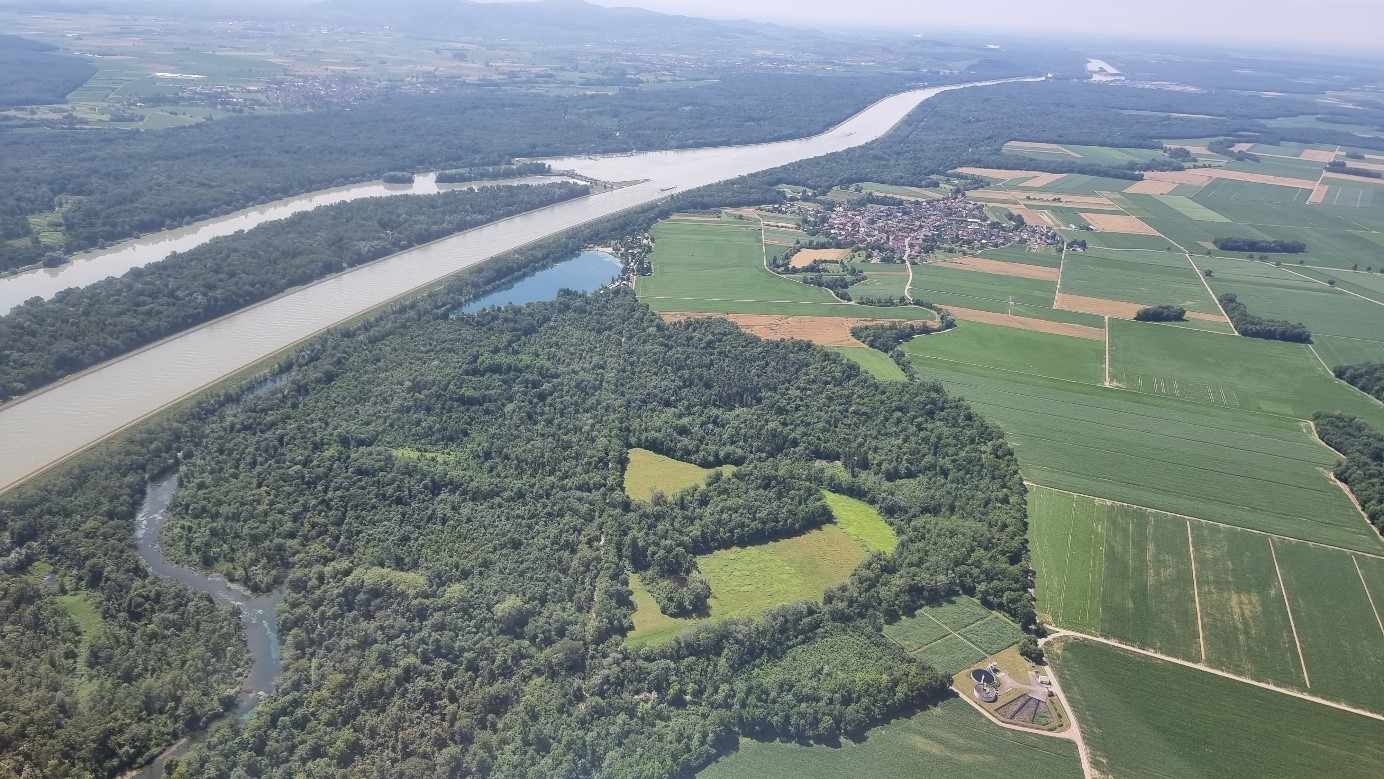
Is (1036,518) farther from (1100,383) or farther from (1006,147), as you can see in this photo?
(1006,147)

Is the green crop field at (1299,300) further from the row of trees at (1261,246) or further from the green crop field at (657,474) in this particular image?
the green crop field at (657,474)

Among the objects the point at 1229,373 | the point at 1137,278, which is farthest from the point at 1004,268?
the point at 1229,373

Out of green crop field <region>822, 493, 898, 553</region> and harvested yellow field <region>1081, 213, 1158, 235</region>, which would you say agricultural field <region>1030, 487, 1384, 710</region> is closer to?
green crop field <region>822, 493, 898, 553</region>

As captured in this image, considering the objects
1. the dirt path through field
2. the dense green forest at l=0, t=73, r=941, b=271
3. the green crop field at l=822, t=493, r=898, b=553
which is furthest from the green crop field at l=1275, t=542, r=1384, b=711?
the dense green forest at l=0, t=73, r=941, b=271

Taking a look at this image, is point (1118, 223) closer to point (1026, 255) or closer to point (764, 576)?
point (1026, 255)

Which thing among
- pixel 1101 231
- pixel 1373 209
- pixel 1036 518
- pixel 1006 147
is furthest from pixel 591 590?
pixel 1006 147

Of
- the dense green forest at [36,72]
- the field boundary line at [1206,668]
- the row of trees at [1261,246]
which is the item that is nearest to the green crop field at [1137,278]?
the row of trees at [1261,246]
